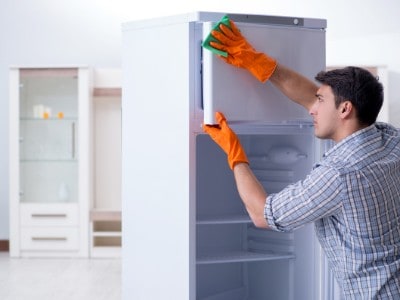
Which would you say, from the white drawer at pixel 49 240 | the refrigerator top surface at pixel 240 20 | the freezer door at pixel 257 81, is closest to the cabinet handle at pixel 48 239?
the white drawer at pixel 49 240

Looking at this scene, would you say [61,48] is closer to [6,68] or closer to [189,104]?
[6,68]

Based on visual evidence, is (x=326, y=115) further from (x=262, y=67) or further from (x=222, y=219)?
(x=222, y=219)

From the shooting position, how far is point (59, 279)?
18.8 feet

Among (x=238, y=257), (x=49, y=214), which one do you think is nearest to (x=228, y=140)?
(x=238, y=257)

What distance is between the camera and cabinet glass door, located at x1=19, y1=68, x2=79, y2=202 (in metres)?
6.92

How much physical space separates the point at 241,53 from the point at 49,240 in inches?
177

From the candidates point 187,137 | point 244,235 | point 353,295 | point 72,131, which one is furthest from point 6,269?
point 353,295

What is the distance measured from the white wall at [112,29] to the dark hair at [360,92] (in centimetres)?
455

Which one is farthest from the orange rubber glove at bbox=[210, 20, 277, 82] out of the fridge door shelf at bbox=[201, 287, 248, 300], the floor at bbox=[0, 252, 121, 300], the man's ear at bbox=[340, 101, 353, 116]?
the floor at bbox=[0, 252, 121, 300]

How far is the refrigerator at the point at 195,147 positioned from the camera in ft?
9.47

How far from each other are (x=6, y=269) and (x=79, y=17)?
245 cm

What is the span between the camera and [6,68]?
725 centimetres

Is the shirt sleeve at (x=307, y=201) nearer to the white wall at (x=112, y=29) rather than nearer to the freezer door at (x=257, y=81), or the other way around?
the freezer door at (x=257, y=81)

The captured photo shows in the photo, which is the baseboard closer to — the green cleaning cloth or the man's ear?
the green cleaning cloth
